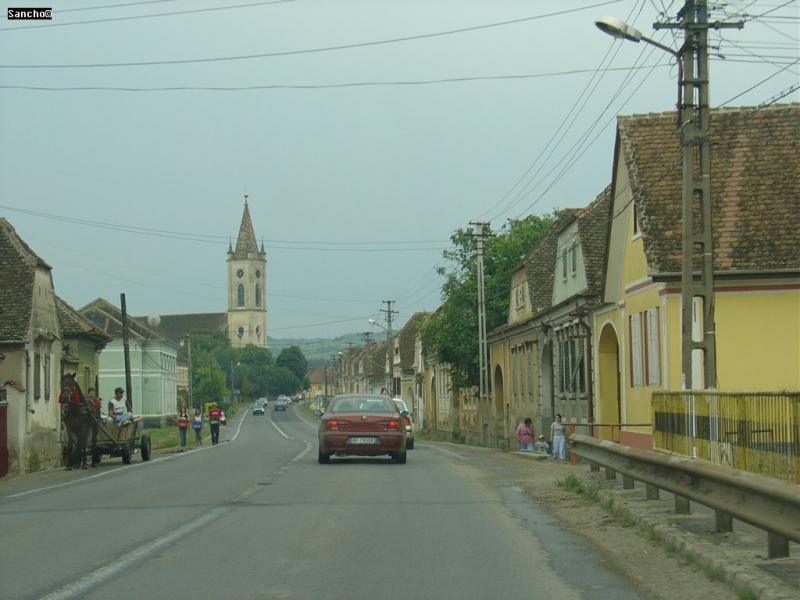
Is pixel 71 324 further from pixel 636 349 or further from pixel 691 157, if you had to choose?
pixel 691 157

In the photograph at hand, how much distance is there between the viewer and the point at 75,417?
2586 cm

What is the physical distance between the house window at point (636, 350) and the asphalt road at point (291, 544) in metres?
12.3

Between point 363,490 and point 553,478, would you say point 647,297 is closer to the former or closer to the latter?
point 553,478

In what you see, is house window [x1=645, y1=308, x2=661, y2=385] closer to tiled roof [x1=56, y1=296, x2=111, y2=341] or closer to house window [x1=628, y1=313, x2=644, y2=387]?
house window [x1=628, y1=313, x2=644, y2=387]

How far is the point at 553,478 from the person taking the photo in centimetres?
2062

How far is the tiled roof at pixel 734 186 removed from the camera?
26.9 metres

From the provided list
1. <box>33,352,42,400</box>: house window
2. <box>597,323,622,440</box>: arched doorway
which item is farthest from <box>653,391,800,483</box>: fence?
<box>33,352,42,400</box>: house window

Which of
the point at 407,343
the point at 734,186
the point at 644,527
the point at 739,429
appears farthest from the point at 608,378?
the point at 407,343

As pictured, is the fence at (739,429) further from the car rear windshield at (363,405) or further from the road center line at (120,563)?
the car rear windshield at (363,405)

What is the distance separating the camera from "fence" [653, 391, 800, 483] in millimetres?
9367

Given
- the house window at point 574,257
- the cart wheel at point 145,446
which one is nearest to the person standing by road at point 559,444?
the house window at point 574,257

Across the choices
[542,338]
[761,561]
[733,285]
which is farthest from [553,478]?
[542,338]

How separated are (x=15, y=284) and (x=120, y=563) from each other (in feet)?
79.7

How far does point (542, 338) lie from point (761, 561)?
36.5 m
